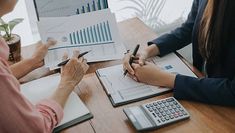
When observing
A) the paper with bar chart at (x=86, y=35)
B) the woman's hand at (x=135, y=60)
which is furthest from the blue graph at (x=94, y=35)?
the woman's hand at (x=135, y=60)

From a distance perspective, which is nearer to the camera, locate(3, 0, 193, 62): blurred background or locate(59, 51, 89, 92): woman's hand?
locate(59, 51, 89, 92): woman's hand

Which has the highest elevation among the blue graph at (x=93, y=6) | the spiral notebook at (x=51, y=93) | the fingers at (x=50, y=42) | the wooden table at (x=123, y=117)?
the blue graph at (x=93, y=6)

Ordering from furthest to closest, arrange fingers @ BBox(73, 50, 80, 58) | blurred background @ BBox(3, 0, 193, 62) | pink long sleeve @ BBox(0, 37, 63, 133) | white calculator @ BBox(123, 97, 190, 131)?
blurred background @ BBox(3, 0, 193, 62)
fingers @ BBox(73, 50, 80, 58)
white calculator @ BBox(123, 97, 190, 131)
pink long sleeve @ BBox(0, 37, 63, 133)

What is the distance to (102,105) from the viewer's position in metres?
1.05

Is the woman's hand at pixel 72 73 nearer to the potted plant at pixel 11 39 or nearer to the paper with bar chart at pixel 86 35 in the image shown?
the paper with bar chart at pixel 86 35

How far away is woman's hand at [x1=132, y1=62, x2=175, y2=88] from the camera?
3.54 ft

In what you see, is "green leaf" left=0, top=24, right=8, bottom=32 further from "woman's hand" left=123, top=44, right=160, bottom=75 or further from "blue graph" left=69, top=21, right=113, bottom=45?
"woman's hand" left=123, top=44, right=160, bottom=75

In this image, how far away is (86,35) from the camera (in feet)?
4.34

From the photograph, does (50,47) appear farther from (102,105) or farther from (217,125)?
(217,125)

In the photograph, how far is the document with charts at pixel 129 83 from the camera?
1.06 metres

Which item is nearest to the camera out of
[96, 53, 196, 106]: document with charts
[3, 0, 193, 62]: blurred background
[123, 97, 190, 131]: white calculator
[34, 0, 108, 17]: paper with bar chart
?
[123, 97, 190, 131]: white calculator

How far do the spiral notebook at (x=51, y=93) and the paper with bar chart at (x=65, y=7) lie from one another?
0.28m

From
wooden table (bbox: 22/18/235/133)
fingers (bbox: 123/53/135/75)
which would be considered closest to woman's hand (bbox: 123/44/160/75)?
fingers (bbox: 123/53/135/75)

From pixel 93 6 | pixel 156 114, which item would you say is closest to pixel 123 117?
pixel 156 114
